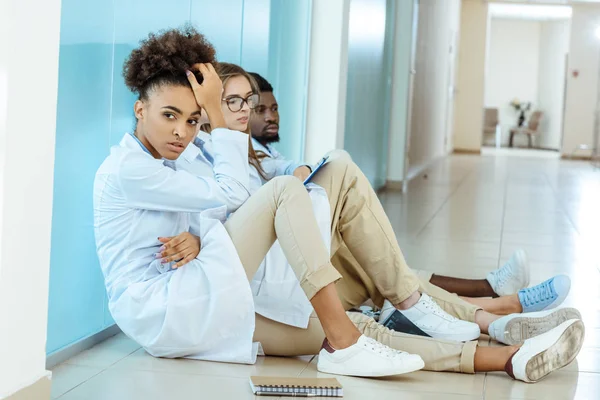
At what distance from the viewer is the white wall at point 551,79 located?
21844mm

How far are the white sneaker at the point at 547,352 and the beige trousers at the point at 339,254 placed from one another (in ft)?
0.41

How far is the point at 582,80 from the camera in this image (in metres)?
17.6

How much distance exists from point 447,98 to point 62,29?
46.7 ft

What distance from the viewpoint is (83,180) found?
2.43 meters

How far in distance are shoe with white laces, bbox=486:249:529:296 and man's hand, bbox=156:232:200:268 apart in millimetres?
1428

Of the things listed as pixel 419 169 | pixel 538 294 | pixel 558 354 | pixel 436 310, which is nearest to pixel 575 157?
pixel 419 169

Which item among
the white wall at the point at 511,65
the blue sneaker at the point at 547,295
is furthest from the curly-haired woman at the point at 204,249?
the white wall at the point at 511,65

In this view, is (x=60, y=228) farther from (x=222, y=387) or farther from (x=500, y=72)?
(x=500, y=72)

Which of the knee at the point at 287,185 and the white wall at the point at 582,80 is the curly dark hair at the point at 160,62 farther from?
the white wall at the point at 582,80

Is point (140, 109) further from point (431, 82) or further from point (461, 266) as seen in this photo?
point (431, 82)

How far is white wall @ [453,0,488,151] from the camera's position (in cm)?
1861

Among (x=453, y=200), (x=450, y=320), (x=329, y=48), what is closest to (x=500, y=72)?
(x=453, y=200)

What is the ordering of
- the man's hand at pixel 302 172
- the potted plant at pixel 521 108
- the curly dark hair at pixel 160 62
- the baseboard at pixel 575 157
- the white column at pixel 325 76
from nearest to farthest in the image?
the curly dark hair at pixel 160 62 → the man's hand at pixel 302 172 → the white column at pixel 325 76 → the baseboard at pixel 575 157 → the potted plant at pixel 521 108

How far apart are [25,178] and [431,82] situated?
10.7 m
